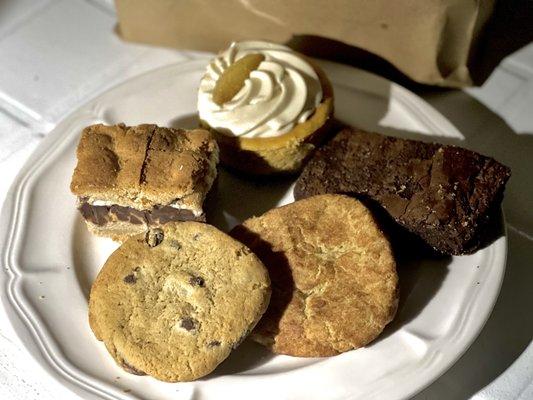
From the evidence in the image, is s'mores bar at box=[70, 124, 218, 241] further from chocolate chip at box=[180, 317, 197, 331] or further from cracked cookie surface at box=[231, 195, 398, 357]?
chocolate chip at box=[180, 317, 197, 331]

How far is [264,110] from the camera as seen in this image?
192 cm

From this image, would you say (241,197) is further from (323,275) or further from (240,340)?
(240,340)

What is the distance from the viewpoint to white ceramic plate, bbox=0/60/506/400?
5.31ft

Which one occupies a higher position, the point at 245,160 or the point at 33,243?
the point at 245,160

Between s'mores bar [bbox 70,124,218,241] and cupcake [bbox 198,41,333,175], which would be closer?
s'mores bar [bbox 70,124,218,241]

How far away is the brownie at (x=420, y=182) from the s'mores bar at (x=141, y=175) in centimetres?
28

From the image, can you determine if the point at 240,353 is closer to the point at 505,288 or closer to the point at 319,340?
the point at 319,340

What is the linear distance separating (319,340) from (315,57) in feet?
3.33

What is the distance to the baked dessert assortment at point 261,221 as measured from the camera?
1.62 metres

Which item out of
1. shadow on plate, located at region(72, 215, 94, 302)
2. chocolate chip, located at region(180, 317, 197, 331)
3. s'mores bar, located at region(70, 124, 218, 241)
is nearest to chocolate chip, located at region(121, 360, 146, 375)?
chocolate chip, located at region(180, 317, 197, 331)

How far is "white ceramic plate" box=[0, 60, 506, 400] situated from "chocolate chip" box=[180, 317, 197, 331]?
0.44ft

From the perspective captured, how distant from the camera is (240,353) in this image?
1.71 m

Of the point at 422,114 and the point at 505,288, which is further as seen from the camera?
the point at 422,114

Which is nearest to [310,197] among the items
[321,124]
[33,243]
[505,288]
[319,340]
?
[321,124]
